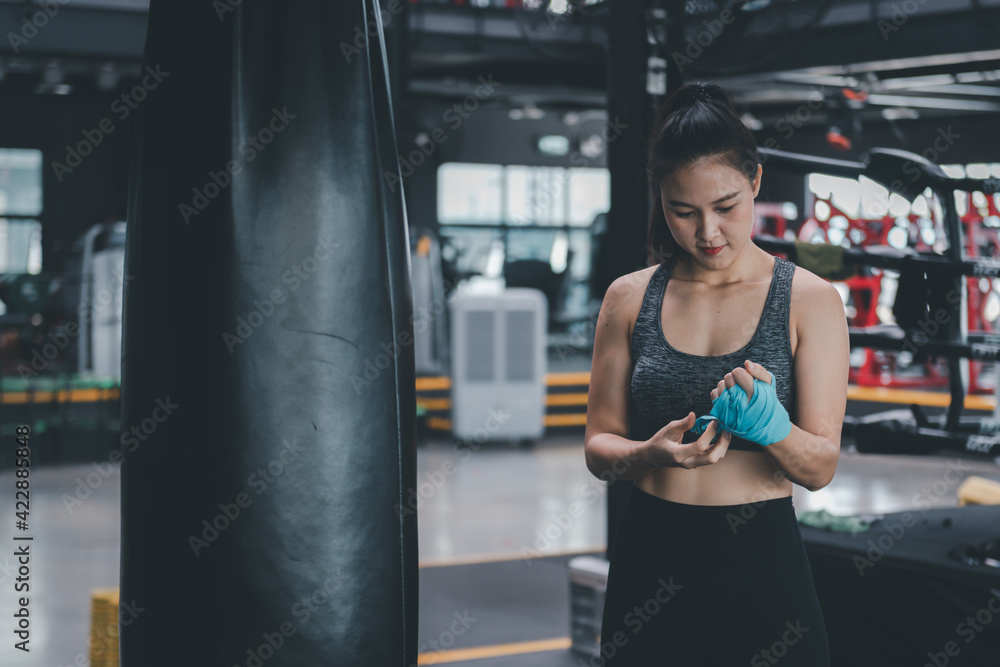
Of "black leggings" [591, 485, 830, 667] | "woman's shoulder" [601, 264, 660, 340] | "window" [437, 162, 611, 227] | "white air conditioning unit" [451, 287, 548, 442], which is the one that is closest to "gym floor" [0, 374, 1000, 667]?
"white air conditioning unit" [451, 287, 548, 442]

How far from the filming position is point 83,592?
4.00m

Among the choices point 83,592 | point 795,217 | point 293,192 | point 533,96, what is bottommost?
point 83,592

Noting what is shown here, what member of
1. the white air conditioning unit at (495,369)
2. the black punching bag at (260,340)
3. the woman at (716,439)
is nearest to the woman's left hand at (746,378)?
the woman at (716,439)

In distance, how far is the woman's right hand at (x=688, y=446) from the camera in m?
1.15

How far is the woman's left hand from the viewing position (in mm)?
1124

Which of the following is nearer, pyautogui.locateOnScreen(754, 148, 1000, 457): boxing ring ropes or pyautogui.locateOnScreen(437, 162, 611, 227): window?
pyautogui.locateOnScreen(754, 148, 1000, 457): boxing ring ropes

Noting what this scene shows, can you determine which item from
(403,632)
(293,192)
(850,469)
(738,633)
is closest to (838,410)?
(738,633)

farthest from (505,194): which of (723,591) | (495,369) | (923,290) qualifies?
(723,591)

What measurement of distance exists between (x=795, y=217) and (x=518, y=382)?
775 centimetres

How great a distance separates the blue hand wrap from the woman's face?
0.23 metres

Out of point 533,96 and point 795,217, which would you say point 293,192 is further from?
point 795,217

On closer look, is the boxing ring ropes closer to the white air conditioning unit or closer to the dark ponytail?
the dark ponytail

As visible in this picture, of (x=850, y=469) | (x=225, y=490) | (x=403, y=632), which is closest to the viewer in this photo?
(x=225, y=490)

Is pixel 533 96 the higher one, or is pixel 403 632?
pixel 533 96
